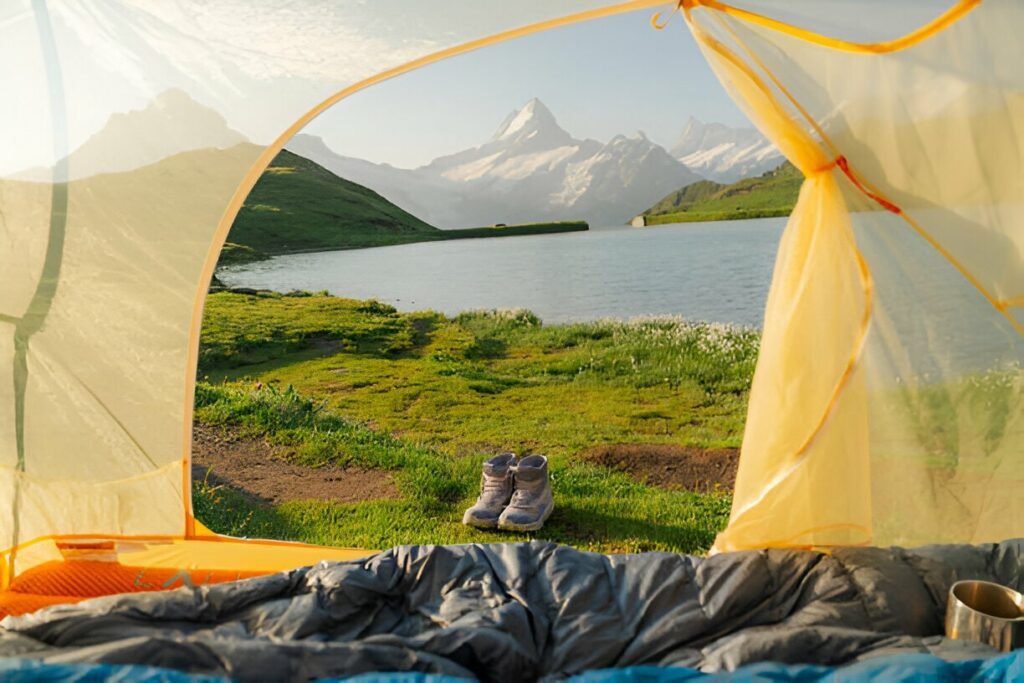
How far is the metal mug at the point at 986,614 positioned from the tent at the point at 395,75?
15.7 inches

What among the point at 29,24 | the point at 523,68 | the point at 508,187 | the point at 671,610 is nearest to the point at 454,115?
the point at 523,68

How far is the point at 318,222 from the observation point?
17.7m

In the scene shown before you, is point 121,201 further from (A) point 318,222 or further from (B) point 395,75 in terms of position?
(A) point 318,222

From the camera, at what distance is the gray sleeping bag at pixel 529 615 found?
1.61 meters

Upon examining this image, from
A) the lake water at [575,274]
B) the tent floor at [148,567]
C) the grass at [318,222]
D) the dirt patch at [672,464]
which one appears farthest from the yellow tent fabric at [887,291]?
the grass at [318,222]

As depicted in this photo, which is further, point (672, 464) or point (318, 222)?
point (318, 222)

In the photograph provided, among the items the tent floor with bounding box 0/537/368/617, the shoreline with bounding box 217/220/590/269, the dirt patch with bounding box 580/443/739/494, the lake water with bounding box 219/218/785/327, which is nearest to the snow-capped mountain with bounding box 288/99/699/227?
the shoreline with bounding box 217/220/590/269

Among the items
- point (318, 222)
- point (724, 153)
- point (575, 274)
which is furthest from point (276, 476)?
point (318, 222)

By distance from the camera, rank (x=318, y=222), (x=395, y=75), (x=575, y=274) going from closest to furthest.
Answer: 1. (x=395, y=75)
2. (x=575, y=274)
3. (x=318, y=222)

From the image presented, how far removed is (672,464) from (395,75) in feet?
8.21

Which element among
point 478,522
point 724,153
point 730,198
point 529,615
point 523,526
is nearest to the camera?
point 529,615

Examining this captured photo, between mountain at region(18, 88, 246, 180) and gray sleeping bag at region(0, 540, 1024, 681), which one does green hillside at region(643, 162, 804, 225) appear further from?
gray sleeping bag at region(0, 540, 1024, 681)

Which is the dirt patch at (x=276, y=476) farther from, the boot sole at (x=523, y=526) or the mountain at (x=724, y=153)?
the mountain at (x=724, y=153)

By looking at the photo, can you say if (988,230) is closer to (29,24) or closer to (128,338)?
(128,338)
